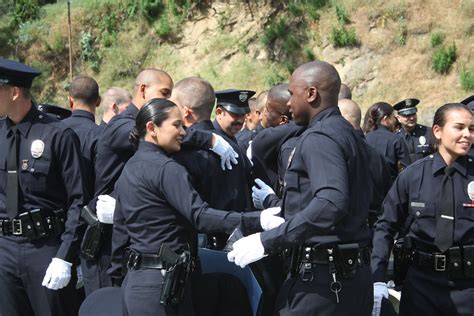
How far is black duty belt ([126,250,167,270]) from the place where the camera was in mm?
3777

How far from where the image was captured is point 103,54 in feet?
93.5

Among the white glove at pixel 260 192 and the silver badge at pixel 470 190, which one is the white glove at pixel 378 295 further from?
the white glove at pixel 260 192

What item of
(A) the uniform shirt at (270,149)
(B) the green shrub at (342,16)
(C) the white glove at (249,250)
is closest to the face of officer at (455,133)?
(A) the uniform shirt at (270,149)

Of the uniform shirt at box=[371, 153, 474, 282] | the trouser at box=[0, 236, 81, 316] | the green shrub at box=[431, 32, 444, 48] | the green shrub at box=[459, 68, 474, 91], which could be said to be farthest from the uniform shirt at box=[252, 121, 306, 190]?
the green shrub at box=[431, 32, 444, 48]

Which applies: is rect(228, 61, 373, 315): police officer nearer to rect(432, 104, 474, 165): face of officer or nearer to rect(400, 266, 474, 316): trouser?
rect(400, 266, 474, 316): trouser

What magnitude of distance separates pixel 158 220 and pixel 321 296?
3.25ft

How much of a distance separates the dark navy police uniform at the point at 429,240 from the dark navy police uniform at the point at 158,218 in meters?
1.30

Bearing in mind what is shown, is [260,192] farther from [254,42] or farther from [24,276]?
[254,42]

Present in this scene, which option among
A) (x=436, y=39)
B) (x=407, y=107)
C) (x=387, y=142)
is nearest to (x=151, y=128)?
(x=387, y=142)

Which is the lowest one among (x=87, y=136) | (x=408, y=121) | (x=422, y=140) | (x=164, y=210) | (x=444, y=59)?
(x=444, y=59)

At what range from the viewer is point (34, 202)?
4.70 m

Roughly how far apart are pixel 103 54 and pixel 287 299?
85.2 feet

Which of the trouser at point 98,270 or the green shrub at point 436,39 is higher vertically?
the trouser at point 98,270

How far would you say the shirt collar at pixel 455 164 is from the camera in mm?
4477
